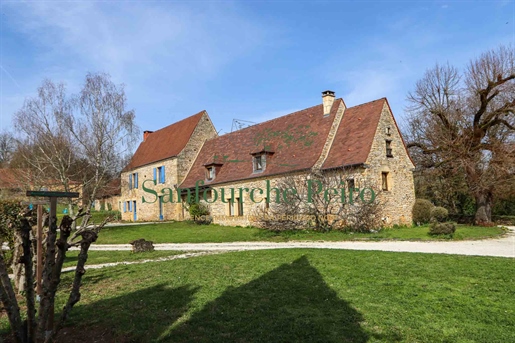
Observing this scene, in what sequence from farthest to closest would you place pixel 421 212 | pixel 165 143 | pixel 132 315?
pixel 165 143 < pixel 421 212 < pixel 132 315

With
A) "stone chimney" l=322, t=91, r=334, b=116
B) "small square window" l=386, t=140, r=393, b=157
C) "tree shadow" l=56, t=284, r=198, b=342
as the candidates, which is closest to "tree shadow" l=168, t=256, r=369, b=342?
"tree shadow" l=56, t=284, r=198, b=342

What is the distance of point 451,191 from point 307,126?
36.4 ft

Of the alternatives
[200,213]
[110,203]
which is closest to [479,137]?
[200,213]

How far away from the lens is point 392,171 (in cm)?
1986

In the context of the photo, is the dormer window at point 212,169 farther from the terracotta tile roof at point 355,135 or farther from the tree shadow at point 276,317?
the tree shadow at point 276,317

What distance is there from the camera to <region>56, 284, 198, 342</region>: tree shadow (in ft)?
15.8

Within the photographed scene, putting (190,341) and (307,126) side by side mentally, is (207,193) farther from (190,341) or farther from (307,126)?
(190,341)

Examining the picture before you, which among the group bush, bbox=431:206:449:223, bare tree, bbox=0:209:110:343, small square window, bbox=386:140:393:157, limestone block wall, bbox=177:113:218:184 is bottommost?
bush, bbox=431:206:449:223

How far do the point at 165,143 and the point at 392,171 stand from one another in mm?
18641

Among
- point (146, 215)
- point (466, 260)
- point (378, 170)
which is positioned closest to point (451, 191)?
point (378, 170)

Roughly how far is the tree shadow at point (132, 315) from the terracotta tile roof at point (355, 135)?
43.7 feet

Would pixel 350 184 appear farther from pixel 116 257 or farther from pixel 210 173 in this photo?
pixel 116 257

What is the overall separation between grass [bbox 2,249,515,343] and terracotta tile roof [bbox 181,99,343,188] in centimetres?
1154

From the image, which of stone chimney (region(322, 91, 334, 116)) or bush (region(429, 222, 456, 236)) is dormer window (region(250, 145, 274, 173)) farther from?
bush (region(429, 222, 456, 236))
